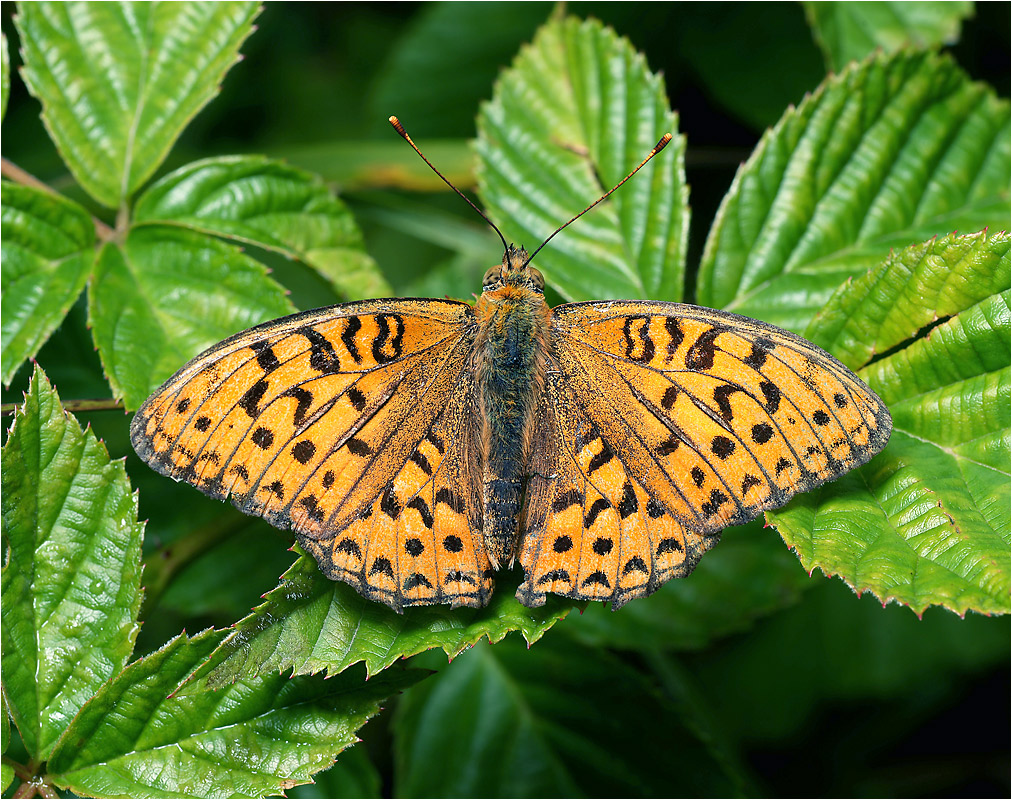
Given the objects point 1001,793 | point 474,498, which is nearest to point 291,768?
point 474,498

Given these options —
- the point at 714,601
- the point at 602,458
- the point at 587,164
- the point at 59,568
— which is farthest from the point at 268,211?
the point at 714,601

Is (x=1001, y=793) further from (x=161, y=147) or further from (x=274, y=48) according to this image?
(x=274, y=48)

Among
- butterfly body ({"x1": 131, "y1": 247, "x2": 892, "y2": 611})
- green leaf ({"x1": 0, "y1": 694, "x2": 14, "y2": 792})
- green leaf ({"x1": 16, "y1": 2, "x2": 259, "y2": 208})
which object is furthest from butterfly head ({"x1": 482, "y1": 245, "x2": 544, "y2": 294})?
green leaf ({"x1": 0, "y1": 694, "x2": 14, "y2": 792})

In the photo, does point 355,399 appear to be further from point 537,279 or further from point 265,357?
point 537,279

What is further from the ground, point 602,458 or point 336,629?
point 602,458

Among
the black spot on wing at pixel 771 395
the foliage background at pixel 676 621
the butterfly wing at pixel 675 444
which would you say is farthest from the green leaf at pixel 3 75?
the black spot on wing at pixel 771 395

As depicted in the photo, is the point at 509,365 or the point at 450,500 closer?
the point at 450,500

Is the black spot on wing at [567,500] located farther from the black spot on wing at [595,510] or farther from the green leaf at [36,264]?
the green leaf at [36,264]
